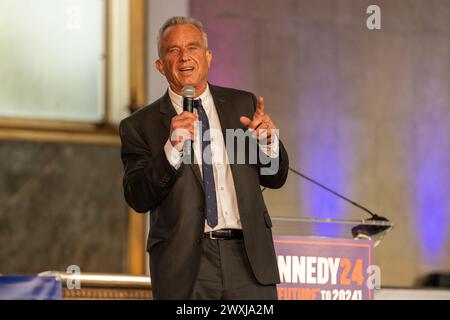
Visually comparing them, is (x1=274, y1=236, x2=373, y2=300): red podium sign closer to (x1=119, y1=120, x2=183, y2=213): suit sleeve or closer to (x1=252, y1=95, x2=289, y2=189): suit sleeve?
(x1=252, y1=95, x2=289, y2=189): suit sleeve

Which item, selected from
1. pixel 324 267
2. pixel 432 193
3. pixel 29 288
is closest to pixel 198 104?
pixel 29 288

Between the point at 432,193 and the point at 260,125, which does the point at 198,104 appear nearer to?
the point at 260,125

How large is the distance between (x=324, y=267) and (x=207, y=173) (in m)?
1.48

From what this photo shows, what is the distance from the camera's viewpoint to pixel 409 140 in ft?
24.9

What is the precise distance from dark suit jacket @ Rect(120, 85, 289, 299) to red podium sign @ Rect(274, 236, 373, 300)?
1.12 metres

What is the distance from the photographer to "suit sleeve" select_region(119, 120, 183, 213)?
10.4ft

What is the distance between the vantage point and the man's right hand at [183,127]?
9.90 feet

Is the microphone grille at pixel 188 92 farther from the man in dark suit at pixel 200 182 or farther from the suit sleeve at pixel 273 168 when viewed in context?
the suit sleeve at pixel 273 168

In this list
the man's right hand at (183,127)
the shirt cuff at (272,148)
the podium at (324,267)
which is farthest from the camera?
the podium at (324,267)

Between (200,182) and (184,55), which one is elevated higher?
(184,55)

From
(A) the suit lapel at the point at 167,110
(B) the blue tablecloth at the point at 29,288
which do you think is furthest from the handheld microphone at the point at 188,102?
(B) the blue tablecloth at the point at 29,288

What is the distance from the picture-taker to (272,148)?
10.8 ft

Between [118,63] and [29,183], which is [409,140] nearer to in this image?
[118,63]

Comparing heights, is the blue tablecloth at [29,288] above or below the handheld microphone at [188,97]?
below
